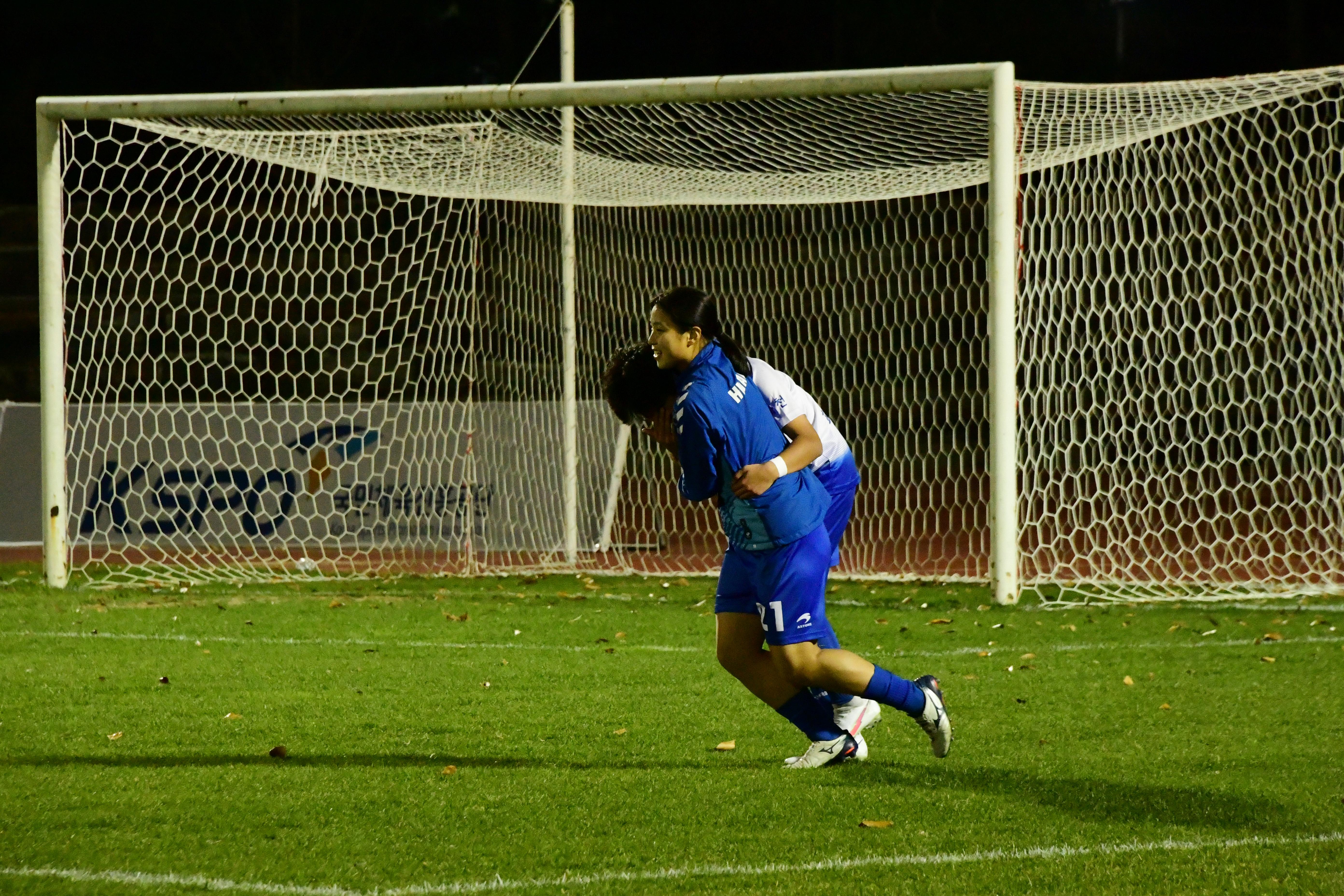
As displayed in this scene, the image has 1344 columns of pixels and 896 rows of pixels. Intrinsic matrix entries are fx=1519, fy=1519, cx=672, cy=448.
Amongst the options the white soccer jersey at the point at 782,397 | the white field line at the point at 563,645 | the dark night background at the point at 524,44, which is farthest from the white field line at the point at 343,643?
the dark night background at the point at 524,44

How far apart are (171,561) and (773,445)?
7533 millimetres

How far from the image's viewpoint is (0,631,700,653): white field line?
272 inches

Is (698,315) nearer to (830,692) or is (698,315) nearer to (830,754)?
(830,692)

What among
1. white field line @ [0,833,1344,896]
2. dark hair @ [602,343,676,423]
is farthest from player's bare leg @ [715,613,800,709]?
white field line @ [0,833,1344,896]

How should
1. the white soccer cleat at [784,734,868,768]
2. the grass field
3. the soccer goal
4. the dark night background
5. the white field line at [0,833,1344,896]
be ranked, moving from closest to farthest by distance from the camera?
1. the white field line at [0,833,1344,896]
2. the grass field
3. the white soccer cleat at [784,734,868,768]
4. the soccer goal
5. the dark night background

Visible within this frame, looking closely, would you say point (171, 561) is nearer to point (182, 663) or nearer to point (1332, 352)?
point (182, 663)

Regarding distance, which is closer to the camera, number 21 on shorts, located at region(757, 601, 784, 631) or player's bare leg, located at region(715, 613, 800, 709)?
number 21 on shorts, located at region(757, 601, 784, 631)

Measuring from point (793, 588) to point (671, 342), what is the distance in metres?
0.75

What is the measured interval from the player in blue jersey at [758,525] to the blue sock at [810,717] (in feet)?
0.12

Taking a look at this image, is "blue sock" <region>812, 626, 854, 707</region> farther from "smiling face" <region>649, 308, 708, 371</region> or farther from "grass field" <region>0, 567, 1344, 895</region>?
"smiling face" <region>649, 308, 708, 371</region>

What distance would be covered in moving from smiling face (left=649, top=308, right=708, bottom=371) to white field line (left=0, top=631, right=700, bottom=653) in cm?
287

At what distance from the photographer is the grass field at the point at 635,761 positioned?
3.38 m

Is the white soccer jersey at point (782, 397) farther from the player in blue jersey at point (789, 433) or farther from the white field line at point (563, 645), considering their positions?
the white field line at point (563, 645)

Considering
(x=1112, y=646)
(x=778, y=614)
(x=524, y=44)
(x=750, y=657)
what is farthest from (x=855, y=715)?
(x=524, y=44)
